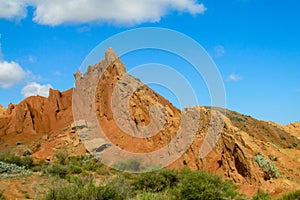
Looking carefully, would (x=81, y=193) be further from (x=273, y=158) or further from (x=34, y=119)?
(x=34, y=119)

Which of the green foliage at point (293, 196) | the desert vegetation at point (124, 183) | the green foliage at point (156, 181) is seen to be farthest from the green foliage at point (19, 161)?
the green foliage at point (293, 196)

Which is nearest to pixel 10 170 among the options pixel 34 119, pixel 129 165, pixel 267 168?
pixel 129 165

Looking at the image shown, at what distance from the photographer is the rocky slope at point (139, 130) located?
2492 centimetres

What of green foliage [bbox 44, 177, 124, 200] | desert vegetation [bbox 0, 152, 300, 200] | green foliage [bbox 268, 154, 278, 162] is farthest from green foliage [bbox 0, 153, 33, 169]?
Result: green foliage [bbox 268, 154, 278, 162]

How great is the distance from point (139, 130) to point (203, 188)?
18.1m

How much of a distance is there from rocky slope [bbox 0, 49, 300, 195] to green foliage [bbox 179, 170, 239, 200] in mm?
3778

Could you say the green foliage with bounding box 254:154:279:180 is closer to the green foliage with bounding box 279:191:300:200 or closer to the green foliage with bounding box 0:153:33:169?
the green foliage with bounding box 279:191:300:200

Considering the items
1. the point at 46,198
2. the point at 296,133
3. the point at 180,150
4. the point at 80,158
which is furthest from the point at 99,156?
the point at 296,133

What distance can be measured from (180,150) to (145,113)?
23.5 ft

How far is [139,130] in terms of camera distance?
3569 centimetres

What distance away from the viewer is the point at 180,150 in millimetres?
29672

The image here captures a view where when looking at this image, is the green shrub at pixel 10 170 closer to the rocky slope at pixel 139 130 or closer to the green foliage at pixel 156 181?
the green foliage at pixel 156 181

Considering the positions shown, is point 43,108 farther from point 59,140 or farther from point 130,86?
point 130,86

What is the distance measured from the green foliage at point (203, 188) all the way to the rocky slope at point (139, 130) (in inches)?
149
